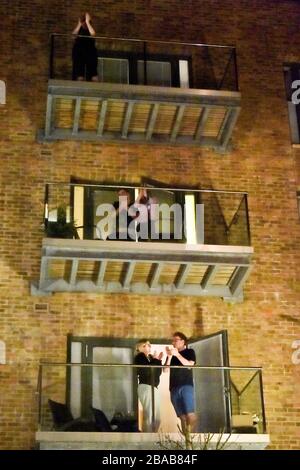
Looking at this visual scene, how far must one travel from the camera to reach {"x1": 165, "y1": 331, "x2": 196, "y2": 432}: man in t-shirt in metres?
11.1

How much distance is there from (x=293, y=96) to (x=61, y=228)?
5.85 meters

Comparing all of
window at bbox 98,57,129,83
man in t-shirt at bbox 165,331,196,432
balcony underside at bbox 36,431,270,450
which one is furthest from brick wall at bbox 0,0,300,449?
man in t-shirt at bbox 165,331,196,432

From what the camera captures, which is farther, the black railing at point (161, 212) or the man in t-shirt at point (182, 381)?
the black railing at point (161, 212)

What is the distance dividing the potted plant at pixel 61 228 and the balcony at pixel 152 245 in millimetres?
16

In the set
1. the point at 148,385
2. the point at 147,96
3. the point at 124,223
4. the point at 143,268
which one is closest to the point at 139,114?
the point at 147,96

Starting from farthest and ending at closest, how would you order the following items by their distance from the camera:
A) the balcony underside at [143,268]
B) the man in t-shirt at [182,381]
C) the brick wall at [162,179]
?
the brick wall at [162,179], the balcony underside at [143,268], the man in t-shirt at [182,381]

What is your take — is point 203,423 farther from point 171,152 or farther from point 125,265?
point 171,152

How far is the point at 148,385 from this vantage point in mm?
11352

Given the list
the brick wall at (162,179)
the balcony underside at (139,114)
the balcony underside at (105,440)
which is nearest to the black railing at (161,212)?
the brick wall at (162,179)

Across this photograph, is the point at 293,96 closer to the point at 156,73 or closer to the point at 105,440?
the point at 156,73

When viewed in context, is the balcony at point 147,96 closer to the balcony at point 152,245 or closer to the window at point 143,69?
the window at point 143,69

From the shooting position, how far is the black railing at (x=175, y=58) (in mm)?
14477

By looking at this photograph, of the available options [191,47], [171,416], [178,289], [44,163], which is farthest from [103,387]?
[191,47]

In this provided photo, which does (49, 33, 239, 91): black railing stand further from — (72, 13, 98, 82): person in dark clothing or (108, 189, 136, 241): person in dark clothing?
(108, 189, 136, 241): person in dark clothing
